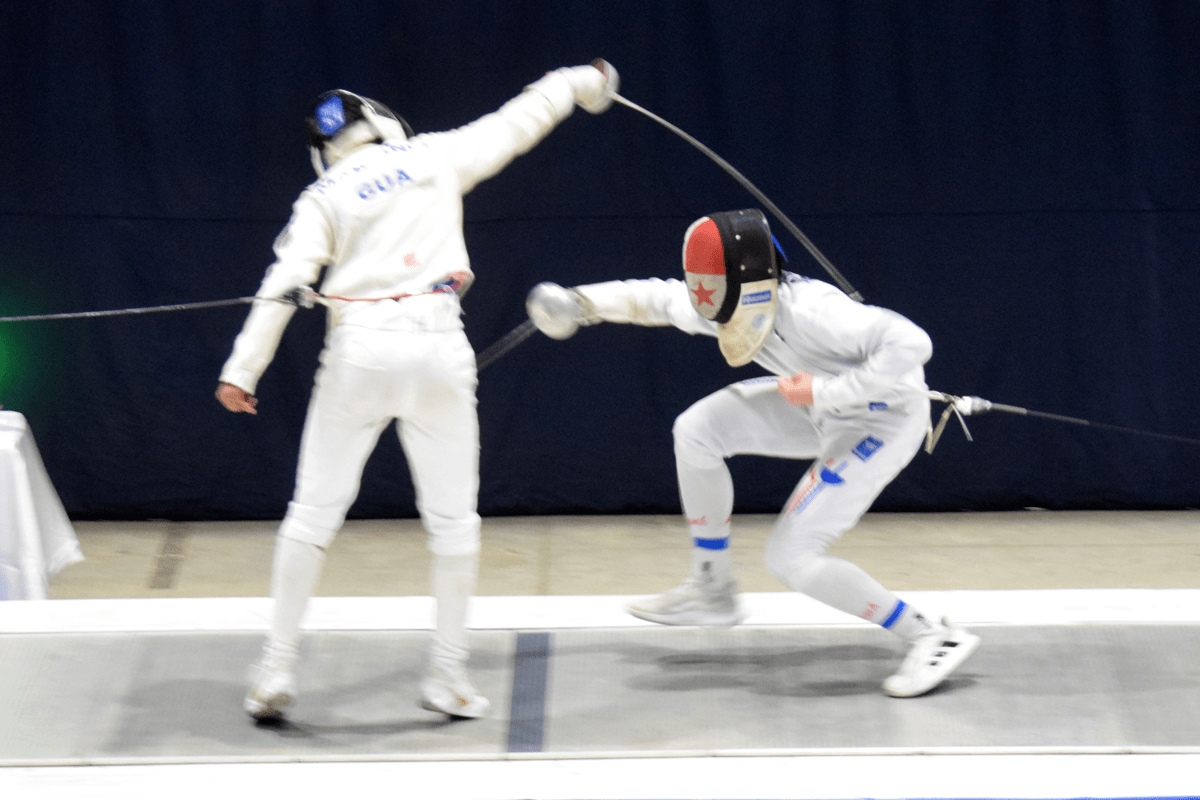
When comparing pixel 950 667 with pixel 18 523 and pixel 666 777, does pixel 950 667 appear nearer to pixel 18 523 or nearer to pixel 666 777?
pixel 666 777

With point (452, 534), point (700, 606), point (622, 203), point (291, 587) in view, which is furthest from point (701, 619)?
point (622, 203)

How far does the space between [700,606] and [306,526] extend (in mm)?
923

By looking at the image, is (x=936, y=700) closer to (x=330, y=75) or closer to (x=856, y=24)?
(x=856, y=24)

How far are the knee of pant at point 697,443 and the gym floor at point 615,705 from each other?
1.35ft

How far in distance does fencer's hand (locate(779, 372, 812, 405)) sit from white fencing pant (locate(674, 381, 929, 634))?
0.16 meters

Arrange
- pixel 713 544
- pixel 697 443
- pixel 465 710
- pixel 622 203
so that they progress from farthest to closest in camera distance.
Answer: pixel 622 203
pixel 713 544
pixel 697 443
pixel 465 710

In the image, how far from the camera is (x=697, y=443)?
2.73 metres

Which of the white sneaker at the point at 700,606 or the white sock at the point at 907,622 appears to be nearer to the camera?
the white sock at the point at 907,622

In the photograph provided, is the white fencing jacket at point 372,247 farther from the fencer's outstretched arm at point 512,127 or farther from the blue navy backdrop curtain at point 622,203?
the blue navy backdrop curtain at point 622,203

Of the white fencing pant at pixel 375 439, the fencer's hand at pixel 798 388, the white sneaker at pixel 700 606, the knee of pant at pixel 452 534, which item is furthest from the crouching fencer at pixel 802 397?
the knee of pant at pixel 452 534

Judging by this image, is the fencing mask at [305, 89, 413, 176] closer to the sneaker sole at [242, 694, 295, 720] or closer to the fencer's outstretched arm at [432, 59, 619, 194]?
the fencer's outstretched arm at [432, 59, 619, 194]

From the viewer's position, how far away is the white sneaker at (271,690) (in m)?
2.44

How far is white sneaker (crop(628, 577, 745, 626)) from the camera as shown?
288 cm

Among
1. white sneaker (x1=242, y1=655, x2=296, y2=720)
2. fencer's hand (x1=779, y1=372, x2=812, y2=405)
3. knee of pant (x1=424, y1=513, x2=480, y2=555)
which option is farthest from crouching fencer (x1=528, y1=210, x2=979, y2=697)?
white sneaker (x1=242, y1=655, x2=296, y2=720)
